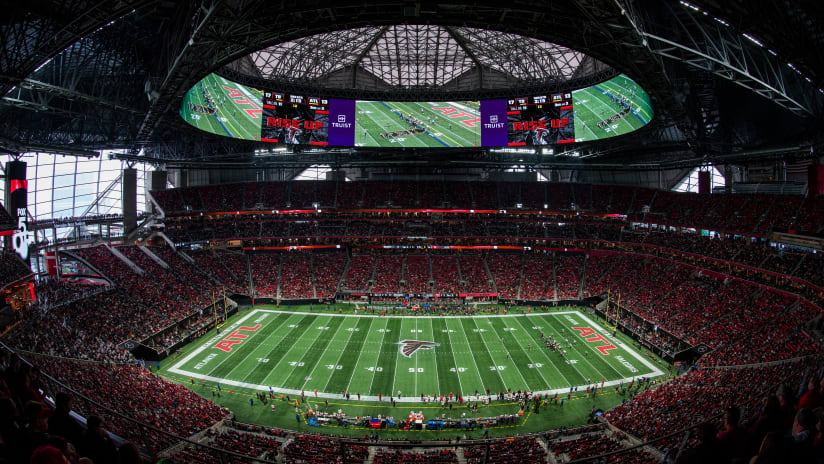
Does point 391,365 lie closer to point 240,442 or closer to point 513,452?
point 240,442

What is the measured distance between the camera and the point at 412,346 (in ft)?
117

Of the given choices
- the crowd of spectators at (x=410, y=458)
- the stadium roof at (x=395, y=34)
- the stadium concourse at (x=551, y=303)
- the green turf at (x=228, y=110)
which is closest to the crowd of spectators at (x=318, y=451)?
the stadium concourse at (x=551, y=303)

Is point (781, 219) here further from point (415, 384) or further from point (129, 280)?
point (129, 280)

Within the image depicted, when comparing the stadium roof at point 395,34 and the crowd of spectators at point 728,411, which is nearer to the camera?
the crowd of spectators at point 728,411

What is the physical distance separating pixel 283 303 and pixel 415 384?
2393 cm

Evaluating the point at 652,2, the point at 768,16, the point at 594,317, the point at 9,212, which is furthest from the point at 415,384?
the point at 9,212

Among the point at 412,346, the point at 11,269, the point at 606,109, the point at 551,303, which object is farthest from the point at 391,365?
the point at 606,109

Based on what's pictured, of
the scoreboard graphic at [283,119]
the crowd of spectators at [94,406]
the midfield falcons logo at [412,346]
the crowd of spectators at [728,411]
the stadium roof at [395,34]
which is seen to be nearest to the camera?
the crowd of spectators at [94,406]

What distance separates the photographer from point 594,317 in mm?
42906

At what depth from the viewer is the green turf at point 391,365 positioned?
26234mm

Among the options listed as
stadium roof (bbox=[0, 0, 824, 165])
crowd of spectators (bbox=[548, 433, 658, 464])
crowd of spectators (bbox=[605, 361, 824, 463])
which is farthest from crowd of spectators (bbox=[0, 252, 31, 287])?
crowd of spectators (bbox=[605, 361, 824, 463])

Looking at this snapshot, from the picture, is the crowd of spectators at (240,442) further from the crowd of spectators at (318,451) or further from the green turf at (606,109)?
the green turf at (606,109)

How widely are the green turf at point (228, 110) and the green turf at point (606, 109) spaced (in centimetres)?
3944

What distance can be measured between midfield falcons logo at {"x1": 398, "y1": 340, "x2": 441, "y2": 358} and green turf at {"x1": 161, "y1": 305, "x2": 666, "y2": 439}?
55cm
